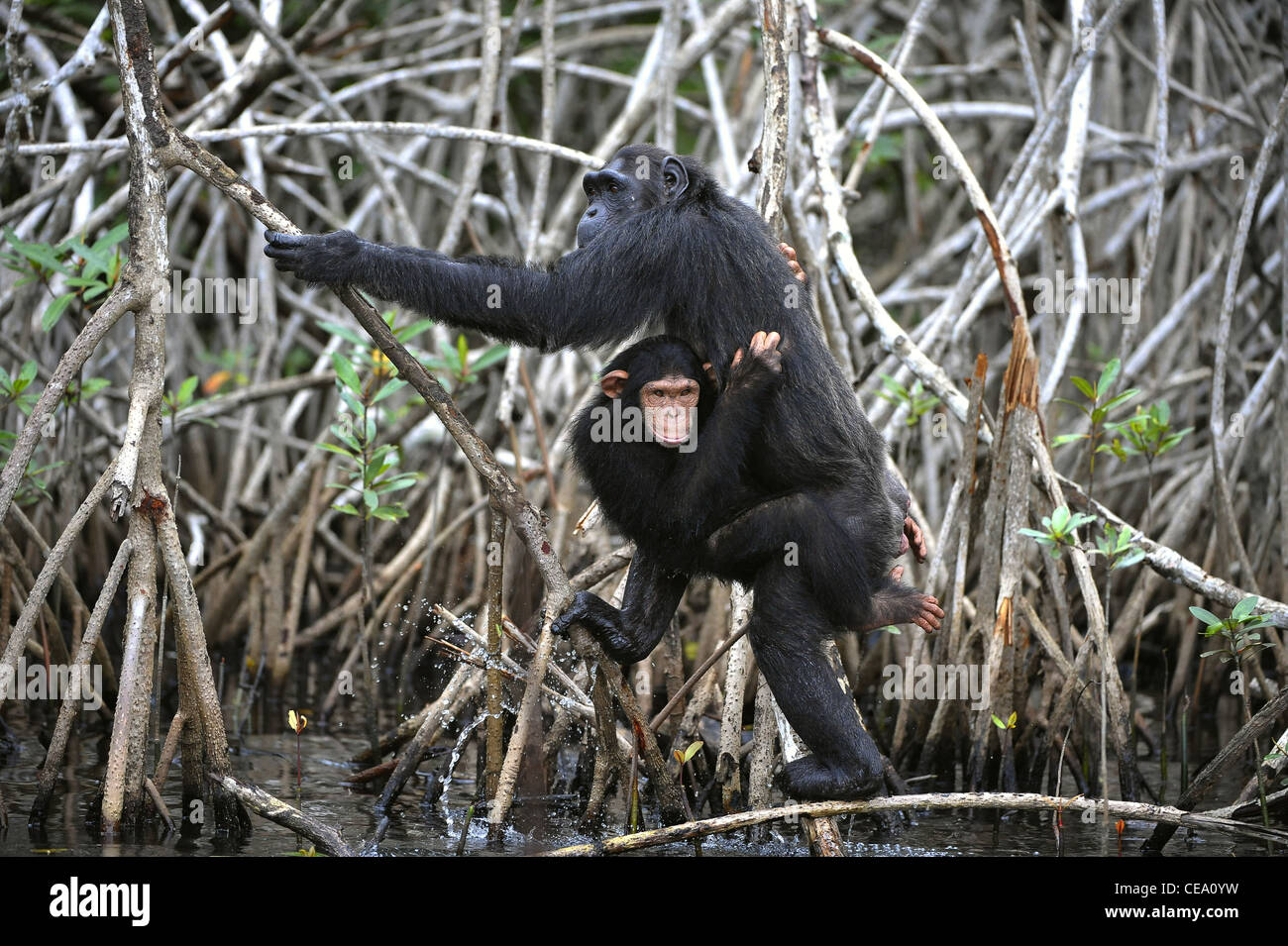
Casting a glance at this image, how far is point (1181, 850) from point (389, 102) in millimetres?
9940

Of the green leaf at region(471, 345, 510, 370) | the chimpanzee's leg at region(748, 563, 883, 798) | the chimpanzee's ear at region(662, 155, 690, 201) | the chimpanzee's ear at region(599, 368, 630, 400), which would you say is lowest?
the chimpanzee's leg at region(748, 563, 883, 798)

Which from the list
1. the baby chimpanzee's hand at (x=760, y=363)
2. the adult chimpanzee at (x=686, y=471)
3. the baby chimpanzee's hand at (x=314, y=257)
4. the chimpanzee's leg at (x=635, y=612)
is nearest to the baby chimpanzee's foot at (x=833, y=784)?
the adult chimpanzee at (x=686, y=471)

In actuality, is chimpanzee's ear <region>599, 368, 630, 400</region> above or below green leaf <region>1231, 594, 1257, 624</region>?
above

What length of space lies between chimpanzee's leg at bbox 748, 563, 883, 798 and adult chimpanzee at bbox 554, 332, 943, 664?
0.45 ft

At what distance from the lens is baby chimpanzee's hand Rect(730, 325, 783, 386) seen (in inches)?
188

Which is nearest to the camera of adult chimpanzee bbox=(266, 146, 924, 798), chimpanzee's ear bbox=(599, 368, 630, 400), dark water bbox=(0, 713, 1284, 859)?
adult chimpanzee bbox=(266, 146, 924, 798)

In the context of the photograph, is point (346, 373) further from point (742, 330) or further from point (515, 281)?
point (742, 330)

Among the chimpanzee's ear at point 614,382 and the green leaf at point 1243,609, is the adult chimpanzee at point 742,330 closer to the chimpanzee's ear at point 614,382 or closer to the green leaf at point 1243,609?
the chimpanzee's ear at point 614,382

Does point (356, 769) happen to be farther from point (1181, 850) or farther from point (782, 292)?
point (1181, 850)

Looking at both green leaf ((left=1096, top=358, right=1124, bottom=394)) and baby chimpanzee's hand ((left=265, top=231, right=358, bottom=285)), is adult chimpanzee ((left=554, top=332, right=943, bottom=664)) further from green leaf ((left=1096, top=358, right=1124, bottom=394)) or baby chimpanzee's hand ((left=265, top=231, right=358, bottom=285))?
green leaf ((left=1096, top=358, right=1124, bottom=394))

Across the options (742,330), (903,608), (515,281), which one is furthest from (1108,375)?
(515,281)

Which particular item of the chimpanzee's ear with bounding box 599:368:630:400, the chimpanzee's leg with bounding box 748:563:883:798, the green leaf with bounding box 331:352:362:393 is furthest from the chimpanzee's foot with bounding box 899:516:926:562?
the green leaf with bounding box 331:352:362:393
